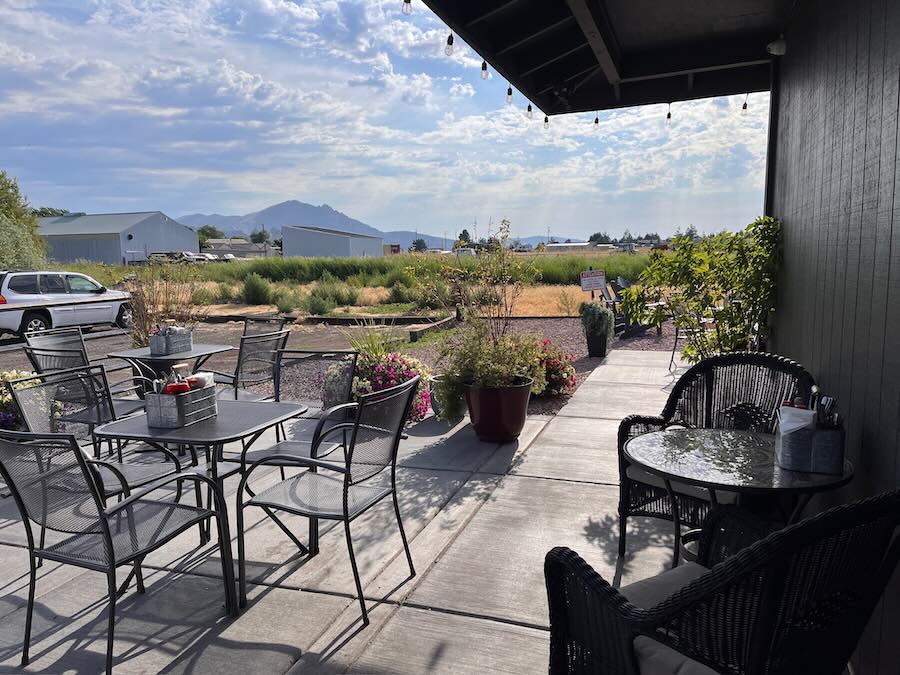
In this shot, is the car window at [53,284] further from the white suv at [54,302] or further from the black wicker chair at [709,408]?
the black wicker chair at [709,408]

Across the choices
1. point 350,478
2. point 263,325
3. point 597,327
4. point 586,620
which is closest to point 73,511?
point 350,478

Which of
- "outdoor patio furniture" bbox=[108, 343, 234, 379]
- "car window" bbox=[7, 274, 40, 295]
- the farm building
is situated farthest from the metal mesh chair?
the farm building

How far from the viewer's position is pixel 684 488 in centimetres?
291

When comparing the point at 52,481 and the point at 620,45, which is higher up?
the point at 620,45

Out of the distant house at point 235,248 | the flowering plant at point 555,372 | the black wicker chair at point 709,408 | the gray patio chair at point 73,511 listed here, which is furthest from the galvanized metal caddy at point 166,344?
the distant house at point 235,248

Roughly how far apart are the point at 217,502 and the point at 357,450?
625 mm

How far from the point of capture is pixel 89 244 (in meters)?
73.3

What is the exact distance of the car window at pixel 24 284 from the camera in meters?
13.6

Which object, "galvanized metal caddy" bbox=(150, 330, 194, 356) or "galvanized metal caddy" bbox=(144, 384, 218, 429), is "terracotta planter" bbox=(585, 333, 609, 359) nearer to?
→ "galvanized metal caddy" bbox=(150, 330, 194, 356)

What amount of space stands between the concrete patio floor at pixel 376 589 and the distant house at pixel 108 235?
7166 centimetres

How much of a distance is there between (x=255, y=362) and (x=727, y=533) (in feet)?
13.4

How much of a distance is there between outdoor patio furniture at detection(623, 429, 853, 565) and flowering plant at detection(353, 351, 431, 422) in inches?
126

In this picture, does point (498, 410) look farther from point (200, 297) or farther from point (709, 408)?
point (200, 297)

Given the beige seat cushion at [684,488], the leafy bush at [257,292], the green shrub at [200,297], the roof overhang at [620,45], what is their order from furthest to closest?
1. the leafy bush at [257,292]
2. the green shrub at [200,297]
3. the roof overhang at [620,45]
4. the beige seat cushion at [684,488]
